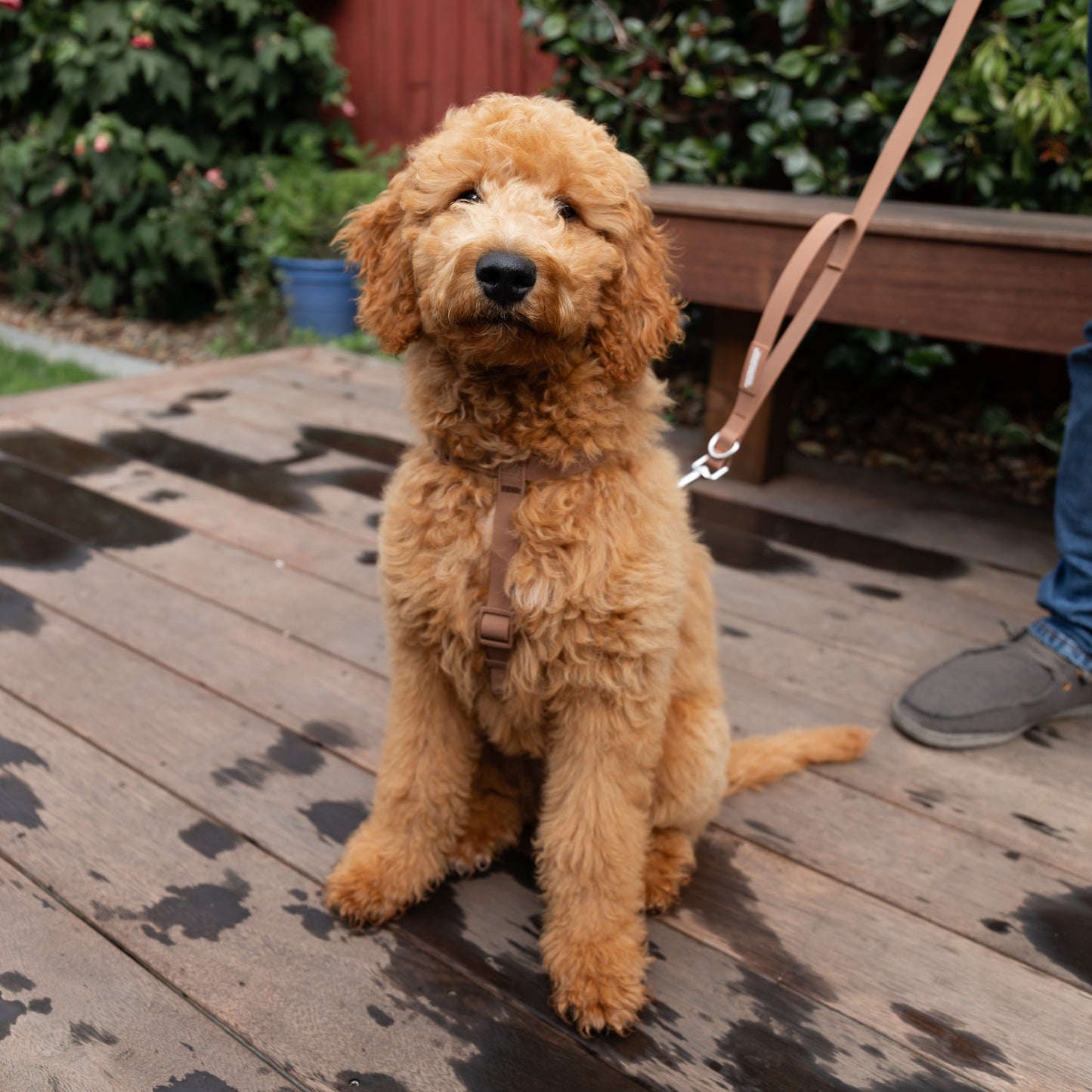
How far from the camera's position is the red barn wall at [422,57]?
557 centimetres

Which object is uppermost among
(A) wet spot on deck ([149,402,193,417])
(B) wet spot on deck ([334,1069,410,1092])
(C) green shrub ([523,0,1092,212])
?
(C) green shrub ([523,0,1092,212])

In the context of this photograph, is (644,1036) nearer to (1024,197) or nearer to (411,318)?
(411,318)

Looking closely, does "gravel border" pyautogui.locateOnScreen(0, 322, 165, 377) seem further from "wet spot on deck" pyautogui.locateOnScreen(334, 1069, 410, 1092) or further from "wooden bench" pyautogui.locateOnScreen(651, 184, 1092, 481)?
"wet spot on deck" pyautogui.locateOnScreen(334, 1069, 410, 1092)

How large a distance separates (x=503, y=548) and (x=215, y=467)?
2.46m

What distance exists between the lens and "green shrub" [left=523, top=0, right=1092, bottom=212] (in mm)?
3697

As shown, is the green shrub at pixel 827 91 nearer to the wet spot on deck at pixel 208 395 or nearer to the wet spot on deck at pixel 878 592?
the wet spot on deck at pixel 878 592

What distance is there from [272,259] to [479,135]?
A: 4.62 meters

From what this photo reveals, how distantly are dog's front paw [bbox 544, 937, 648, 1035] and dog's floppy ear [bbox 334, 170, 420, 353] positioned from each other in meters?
1.05

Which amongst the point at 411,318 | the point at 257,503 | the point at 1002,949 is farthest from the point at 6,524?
the point at 1002,949

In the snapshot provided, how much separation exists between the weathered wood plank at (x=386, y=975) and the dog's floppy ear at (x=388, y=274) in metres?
1.00

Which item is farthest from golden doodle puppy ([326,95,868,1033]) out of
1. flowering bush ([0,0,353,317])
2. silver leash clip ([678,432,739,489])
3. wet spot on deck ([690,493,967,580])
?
flowering bush ([0,0,353,317])

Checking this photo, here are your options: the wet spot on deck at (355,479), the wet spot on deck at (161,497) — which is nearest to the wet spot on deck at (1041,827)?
A: the wet spot on deck at (355,479)

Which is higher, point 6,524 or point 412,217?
point 412,217

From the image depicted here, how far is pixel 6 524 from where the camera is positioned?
3.21 m
